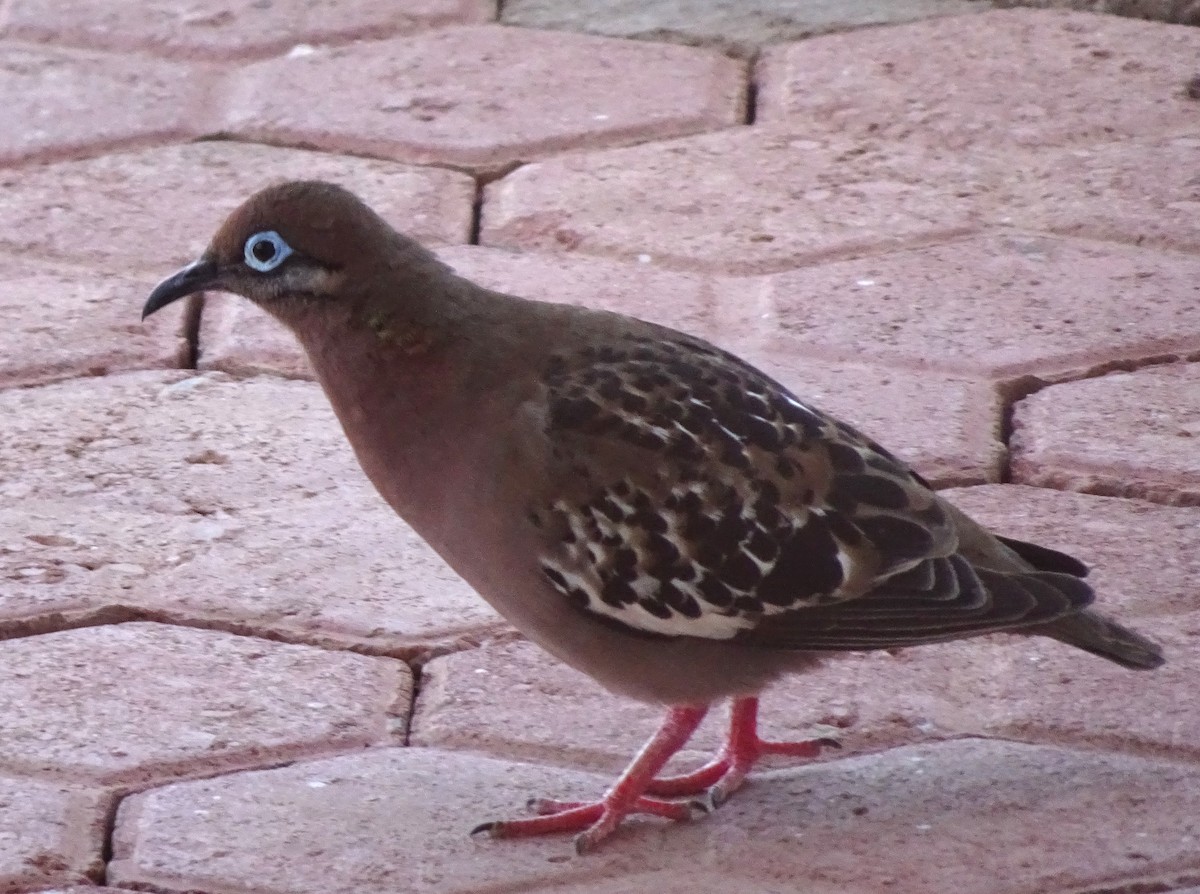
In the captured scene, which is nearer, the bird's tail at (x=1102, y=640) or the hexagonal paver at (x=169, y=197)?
the bird's tail at (x=1102, y=640)

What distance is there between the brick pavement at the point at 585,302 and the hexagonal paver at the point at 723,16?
0.05 ft

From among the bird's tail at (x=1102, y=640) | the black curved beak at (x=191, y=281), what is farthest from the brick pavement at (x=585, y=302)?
the black curved beak at (x=191, y=281)

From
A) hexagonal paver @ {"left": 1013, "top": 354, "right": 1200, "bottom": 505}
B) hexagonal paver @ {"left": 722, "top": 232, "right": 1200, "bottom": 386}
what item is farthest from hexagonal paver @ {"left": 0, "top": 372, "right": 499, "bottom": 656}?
hexagonal paver @ {"left": 1013, "top": 354, "right": 1200, "bottom": 505}

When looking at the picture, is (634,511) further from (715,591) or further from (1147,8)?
(1147,8)

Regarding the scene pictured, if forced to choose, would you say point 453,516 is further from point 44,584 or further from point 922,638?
point 44,584

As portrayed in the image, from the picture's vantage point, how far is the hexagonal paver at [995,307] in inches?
169

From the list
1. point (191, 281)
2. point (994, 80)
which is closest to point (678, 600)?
point (191, 281)

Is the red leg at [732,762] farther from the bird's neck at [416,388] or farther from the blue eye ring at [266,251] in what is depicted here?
the blue eye ring at [266,251]

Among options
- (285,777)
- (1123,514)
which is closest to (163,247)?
(285,777)

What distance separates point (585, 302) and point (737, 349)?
0.36 meters

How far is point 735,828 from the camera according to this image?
3143 millimetres

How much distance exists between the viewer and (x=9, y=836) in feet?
9.91

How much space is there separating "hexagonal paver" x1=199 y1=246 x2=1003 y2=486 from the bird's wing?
0.84 meters

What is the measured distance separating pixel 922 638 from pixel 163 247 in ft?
7.36
